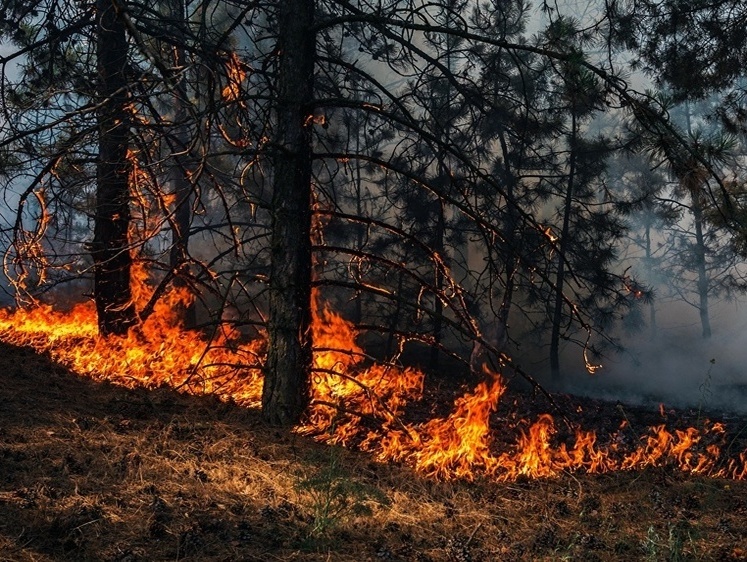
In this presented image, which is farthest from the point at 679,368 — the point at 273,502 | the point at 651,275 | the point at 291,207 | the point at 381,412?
the point at 273,502

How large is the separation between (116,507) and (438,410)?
190 inches

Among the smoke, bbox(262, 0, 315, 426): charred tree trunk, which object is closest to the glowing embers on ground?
bbox(262, 0, 315, 426): charred tree trunk

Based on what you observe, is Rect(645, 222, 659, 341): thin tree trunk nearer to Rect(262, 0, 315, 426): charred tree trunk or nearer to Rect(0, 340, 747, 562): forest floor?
Rect(262, 0, 315, 426): charred tree trunk

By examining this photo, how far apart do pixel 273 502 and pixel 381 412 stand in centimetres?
305

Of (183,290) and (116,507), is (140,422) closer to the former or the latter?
(116,507)

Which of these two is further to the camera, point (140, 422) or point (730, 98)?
point (730, 98)

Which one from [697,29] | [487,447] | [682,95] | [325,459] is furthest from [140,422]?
[697,29]

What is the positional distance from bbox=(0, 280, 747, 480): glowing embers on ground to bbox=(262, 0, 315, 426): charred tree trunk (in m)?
0.35

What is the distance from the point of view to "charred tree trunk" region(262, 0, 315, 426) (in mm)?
6664

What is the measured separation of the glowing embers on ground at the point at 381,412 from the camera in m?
6.58

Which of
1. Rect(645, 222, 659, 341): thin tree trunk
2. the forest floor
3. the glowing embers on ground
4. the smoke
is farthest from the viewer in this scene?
Rect(645, 222, 659, 341): thin tree trunk

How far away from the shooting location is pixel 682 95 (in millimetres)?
8195

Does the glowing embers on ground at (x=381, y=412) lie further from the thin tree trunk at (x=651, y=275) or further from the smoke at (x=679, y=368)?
the thin tree trunk at (x=651, y=275)

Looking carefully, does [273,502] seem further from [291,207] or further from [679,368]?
[679,368]
